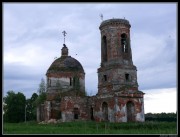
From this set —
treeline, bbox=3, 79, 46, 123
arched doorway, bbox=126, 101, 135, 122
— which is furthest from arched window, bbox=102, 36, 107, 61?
treeline, bbox=3, 79, 46, 123

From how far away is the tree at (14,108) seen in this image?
4234 cm

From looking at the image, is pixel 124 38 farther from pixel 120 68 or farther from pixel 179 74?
pixel 179 74

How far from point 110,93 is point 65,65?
7160mm

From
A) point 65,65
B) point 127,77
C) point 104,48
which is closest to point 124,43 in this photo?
point 104,48

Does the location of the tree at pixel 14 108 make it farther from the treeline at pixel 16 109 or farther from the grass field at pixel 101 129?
the grass field at pixel 101 129

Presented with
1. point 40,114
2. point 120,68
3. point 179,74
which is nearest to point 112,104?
point 120,68

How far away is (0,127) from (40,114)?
1099 inches

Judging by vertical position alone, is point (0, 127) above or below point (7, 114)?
above

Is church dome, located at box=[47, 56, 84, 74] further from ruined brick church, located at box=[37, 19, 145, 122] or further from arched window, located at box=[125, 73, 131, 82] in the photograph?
arched window, located at box=[125, 73, 131, 82]

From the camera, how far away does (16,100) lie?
43.7 metres

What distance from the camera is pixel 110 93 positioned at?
25391 millimetres

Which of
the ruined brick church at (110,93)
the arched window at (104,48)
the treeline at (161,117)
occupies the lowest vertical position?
the treeline at (161,117)

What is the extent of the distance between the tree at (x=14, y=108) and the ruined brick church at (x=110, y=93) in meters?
14.1

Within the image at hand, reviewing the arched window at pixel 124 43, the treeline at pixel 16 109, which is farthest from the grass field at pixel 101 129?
the treeline at pixel 16 109
